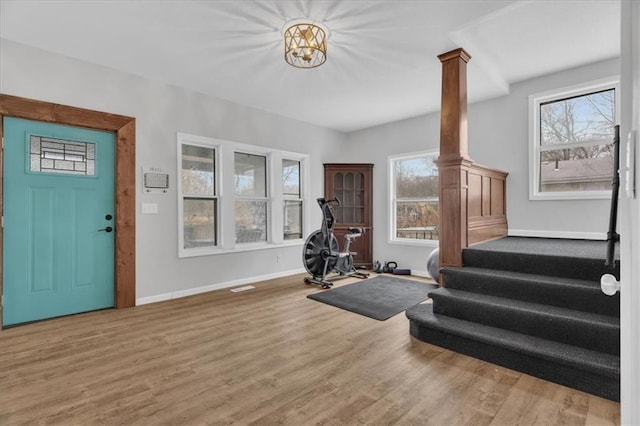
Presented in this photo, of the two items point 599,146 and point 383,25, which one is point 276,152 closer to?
point 383,25

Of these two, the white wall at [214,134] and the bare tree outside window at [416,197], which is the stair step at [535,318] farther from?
the bare tree outside window at [416,197]

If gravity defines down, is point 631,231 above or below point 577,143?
below

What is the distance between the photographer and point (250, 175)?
205 inches

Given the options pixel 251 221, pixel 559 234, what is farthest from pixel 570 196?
pixel 251 221

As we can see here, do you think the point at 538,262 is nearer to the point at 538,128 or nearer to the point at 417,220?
the point at 538,128

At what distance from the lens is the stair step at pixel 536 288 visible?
232cm

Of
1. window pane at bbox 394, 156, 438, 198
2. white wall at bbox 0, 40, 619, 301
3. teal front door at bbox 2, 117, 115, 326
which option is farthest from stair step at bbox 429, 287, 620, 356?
teal front door at bbox 2, 117, 115, 326

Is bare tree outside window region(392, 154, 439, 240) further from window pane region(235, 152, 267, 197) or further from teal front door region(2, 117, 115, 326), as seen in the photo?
teal front door region(2, 117, 115, 326)

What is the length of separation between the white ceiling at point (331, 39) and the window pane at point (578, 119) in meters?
0.47

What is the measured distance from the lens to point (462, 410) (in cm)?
185

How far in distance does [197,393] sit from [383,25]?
3300 mm

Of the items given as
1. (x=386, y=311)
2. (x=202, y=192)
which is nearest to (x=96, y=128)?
(x=202, y=192)

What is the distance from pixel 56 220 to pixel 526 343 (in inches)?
178

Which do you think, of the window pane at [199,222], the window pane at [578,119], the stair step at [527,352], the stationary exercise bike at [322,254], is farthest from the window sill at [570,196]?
the window pane at [199,222]
